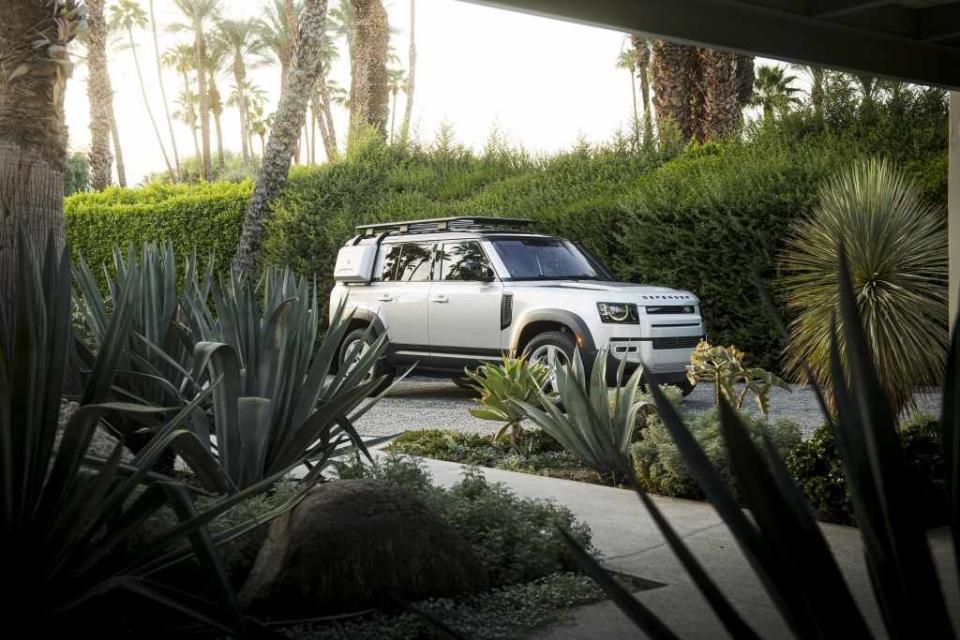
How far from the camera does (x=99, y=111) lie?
109 feet

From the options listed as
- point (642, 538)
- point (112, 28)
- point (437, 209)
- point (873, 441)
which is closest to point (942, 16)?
point (642, 538)

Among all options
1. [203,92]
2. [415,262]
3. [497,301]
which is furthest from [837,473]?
[203,92]

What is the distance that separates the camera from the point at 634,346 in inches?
409

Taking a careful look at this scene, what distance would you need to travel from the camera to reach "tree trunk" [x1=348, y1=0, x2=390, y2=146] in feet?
73.6

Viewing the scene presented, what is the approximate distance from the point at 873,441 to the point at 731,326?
40.4 feet

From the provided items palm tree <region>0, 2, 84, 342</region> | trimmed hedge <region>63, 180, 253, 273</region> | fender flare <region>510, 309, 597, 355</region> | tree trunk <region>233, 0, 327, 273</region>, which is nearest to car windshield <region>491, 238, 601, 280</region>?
fender flare <region>510, 309, 597, 355</region>

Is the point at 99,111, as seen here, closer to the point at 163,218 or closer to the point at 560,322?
the point at 163,218

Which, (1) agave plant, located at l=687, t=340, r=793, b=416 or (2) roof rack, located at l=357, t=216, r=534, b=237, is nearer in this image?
(1) agave plant, located at l=687, t=340, r=793, b=416

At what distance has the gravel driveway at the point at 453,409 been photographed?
9953 millimetres

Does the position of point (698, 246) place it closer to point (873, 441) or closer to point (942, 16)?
point (942, 16)

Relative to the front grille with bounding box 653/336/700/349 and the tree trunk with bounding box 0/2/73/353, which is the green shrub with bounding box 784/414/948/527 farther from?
the front grille with bounding box 653/336/700/349

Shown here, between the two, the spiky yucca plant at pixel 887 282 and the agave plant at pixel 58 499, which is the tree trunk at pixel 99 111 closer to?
the spiky yucca plant at pixel 887 282

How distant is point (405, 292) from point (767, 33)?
652 cm

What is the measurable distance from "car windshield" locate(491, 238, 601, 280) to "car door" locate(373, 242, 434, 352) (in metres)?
1.13
